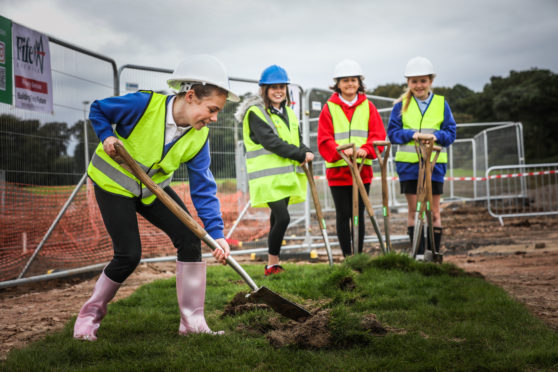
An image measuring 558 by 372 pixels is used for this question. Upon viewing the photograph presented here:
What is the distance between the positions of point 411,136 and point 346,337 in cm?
354

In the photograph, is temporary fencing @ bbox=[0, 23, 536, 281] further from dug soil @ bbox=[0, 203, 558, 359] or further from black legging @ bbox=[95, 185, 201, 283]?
black legging @ bbox=[95, 185, 201, 283]

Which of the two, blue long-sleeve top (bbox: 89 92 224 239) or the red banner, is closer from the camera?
blue long-sleeve top (bbox: 89 92 224 239)

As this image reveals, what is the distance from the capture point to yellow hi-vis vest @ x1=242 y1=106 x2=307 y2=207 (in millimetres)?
5809

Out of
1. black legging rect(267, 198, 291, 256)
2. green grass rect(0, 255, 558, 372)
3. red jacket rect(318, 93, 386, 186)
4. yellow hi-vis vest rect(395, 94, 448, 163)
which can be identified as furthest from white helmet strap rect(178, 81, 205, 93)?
yellow hi-vis vest rect(395, 94, 448, 163)

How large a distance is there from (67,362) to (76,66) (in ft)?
14.4

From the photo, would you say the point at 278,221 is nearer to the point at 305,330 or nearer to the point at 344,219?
the point at 344,219

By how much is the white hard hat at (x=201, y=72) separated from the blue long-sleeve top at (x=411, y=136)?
3411mm

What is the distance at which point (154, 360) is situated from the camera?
9.99 feet

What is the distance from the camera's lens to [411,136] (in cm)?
631

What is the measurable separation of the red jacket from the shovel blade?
2.67m

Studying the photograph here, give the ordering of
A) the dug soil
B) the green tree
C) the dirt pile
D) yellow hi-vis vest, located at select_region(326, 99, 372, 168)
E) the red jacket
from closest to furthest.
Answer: the dirt pile, the dug soil, the red jacket, yellow hi-vis vest, located at select_region(326, 99, 372, 168), the green tree

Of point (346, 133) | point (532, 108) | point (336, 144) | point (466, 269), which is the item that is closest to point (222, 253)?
point (336, 144)

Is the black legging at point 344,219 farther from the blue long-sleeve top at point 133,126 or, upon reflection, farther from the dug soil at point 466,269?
the blue long-sleeve top at point 133,126

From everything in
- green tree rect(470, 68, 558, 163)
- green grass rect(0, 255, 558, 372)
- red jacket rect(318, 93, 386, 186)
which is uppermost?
green tree rect(470, 68, 558, 163)
